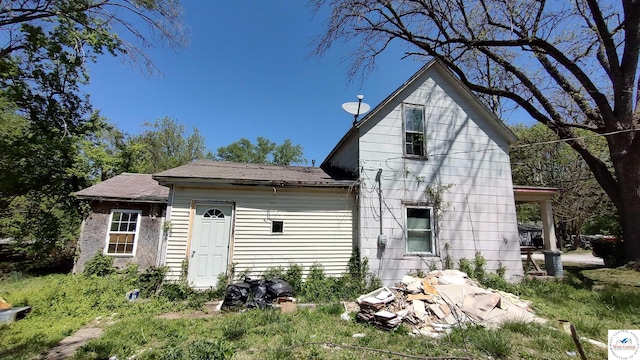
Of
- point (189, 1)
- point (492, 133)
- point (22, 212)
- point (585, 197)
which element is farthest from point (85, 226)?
point (585, 197)

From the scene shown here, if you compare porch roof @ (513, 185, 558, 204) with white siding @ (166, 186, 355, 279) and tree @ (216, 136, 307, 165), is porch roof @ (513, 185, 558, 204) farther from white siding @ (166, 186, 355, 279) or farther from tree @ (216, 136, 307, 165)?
tree @ (216, 136, 307, 165)

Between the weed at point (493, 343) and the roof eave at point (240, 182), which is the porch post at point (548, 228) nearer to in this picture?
the weed at point (493, 343)

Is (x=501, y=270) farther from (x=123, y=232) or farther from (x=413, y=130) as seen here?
(x=123, y=232)

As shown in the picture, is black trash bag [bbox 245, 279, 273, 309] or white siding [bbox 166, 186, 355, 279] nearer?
black trash bag [bbox 245, 279, 273, 309]

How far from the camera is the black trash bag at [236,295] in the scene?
22.0 feet

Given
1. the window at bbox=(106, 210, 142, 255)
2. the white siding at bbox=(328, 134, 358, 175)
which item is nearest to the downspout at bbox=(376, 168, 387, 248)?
the white siding at bbox=(328, 134, 358, 175)

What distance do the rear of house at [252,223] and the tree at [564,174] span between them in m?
16.1


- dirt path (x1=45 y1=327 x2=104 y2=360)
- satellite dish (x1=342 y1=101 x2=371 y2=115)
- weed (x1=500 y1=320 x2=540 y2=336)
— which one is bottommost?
dirt path (x1=45 y1=327 x2=104 y2=360)

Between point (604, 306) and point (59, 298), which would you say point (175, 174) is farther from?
point (604, 306)

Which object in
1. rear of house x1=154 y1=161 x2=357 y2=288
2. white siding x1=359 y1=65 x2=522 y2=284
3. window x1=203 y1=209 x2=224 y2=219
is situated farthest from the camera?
white siding x1=359 y1=65 x2=522 y2=284

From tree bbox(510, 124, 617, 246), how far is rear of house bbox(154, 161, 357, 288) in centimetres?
1613

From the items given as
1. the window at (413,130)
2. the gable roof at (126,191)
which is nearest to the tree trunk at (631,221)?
the window at (413,130)

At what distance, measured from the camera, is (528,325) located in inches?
211

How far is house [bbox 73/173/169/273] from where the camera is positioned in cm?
1094
